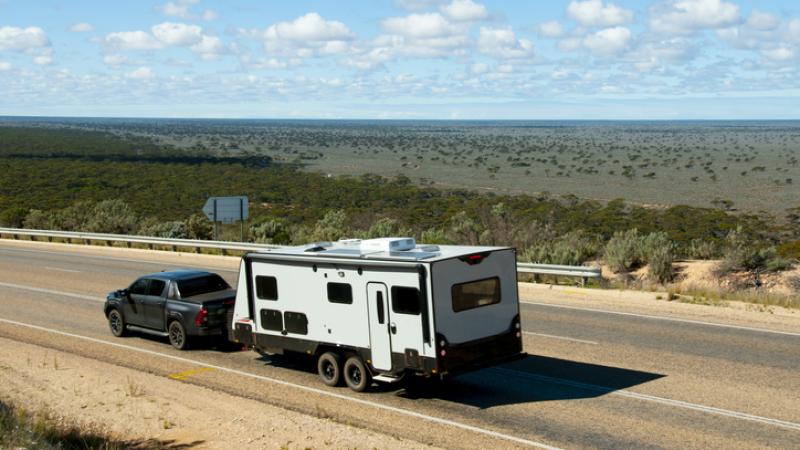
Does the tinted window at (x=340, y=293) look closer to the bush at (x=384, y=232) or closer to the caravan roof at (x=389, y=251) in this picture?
the caravan roof at (x=389, y=251)

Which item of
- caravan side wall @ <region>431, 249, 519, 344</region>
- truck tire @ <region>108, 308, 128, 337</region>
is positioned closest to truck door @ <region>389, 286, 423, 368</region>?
caravan side wall @ <region>431, 249, 519, 344</region>

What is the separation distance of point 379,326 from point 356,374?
1141mm

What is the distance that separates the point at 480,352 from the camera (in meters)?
13.5

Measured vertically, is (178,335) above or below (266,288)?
below

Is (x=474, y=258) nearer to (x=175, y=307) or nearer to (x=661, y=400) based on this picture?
(x=661, y=400)

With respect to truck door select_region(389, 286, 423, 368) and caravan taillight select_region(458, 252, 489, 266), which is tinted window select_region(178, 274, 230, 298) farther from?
caravan taillight select_region(458, 252, 489, 266)

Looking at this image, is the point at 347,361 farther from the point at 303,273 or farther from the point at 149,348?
the point at 149,348

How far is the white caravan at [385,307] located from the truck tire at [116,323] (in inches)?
200

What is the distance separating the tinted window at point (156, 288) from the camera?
60.4 feet

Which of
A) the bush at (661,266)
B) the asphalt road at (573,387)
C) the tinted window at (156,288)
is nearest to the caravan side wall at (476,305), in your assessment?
the asphalt road at (573,387)

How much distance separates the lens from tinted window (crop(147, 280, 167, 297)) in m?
18.4

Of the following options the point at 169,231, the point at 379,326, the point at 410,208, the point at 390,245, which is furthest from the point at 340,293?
the point at 410,208

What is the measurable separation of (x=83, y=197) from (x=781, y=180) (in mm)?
56905

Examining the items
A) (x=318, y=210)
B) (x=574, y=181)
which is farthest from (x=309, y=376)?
(x=574, y=181)
